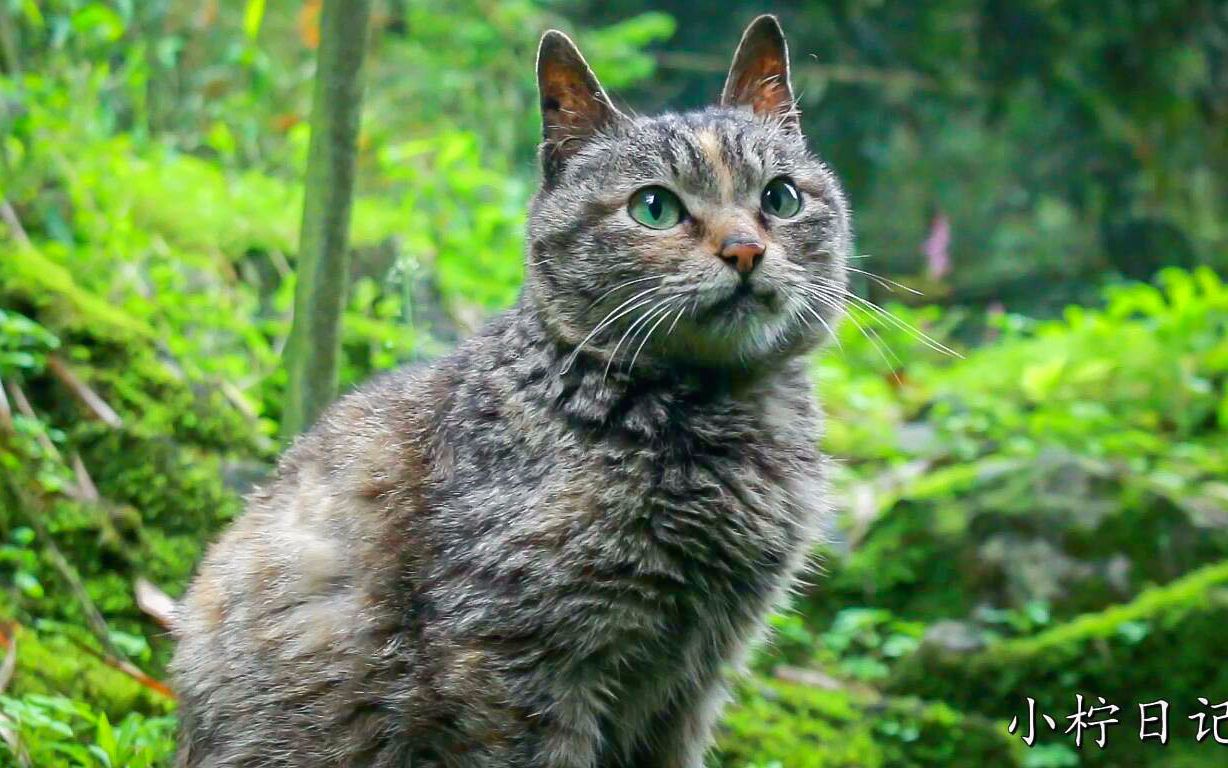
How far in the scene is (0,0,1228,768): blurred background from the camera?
14.3 feet

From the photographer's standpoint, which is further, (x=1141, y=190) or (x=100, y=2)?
(x=1141, y=190)

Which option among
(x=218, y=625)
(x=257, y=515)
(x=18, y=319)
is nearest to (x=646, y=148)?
(x=257, y=515)

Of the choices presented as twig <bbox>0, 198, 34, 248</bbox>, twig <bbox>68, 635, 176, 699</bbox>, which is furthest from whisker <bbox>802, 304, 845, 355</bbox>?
twig <bbox>0, 198, 34, 248</bbox>

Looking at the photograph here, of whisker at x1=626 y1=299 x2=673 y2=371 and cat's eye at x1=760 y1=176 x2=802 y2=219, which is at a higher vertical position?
cat's eye at x1=760 y1=176 x2=802 y2=219

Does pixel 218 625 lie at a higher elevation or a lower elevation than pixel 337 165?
lower

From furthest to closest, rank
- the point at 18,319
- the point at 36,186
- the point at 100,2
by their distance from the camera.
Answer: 1. the point at 100,2
2. the point at 36,186
3. the point at 18,319

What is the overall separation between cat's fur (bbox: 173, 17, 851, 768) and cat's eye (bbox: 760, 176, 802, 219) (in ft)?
0.11

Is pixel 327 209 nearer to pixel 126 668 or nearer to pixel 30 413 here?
pixel 30 413

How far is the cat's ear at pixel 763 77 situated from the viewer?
3631 millimetres

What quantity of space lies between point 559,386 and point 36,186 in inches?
130

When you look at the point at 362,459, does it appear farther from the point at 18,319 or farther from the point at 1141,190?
the point at 1141,190

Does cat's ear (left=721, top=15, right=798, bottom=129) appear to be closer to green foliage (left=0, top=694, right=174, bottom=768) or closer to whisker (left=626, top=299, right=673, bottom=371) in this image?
whisker (left=626, top=299, right=673, bottom=371)

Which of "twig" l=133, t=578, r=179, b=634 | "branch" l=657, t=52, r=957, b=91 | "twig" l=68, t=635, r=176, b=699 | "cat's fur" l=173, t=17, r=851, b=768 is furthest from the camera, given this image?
"branch" l=657, t=52, r=957, b=91

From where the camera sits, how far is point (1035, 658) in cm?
474
